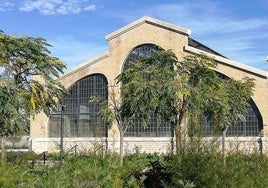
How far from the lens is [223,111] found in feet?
90.4

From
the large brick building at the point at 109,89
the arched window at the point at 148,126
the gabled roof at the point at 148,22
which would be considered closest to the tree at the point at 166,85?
the large brick building at the point at 109,89

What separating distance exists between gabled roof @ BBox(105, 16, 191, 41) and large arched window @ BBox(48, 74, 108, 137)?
14.0ft

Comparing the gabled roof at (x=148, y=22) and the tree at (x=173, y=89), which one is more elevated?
the gabled roof at (x=148, y=22)

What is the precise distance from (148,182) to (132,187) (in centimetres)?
66

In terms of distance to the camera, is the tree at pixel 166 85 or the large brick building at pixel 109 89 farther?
the large brick building at pixel 109 89

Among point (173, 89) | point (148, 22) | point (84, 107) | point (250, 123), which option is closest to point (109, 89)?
point (84, 107)

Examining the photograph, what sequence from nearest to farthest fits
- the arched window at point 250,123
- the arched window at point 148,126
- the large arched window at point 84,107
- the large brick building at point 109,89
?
the arched window at point 250,123 → the large brick building at point 109,89 → the arched window at point 148,126 → the large arched window at point 84,107

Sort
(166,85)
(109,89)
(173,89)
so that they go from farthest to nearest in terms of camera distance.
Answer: (109,89) < (166,85) < (173,89)

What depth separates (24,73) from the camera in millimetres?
27625

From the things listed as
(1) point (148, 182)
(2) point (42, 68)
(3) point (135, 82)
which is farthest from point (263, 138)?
(1) point (148, 182)

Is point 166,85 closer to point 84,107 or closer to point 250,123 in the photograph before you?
point 250,123

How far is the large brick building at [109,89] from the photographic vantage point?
40156mm

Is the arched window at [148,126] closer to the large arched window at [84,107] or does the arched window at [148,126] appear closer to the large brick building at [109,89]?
the large brick building at [109,89]

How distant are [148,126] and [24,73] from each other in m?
18.3
